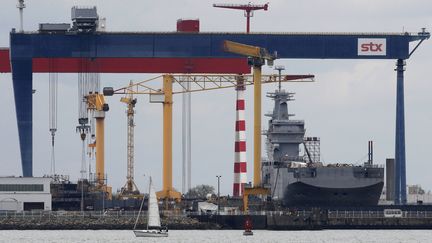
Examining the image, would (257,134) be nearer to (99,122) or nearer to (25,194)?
(25,194)

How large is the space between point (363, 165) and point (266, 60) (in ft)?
35.5

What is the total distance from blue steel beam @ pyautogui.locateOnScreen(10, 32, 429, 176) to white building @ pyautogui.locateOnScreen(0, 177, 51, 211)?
608 centimetres

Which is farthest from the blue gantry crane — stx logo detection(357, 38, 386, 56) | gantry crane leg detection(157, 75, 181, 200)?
gantry crane leg detection(157, 75, 181, 200)

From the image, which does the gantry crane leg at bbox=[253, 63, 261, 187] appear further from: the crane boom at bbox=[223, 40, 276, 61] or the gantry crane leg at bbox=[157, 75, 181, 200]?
the gantry crane leg at bbox=[157, 75, 181, 200]

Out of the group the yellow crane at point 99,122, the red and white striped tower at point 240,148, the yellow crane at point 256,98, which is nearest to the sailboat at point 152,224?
the yellow crane at point 256,98

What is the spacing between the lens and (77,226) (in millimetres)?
135125

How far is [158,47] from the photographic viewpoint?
138 m

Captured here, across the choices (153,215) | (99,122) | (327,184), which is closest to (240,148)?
(99,122)

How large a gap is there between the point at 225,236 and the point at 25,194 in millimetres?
27340

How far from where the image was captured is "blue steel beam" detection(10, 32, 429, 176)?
137125 mm

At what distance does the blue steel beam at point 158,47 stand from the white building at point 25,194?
6.08 metres

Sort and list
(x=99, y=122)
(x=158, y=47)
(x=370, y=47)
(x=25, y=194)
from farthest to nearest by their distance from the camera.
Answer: (x=99, y=122), (x=25, y=194), (x=370, y=47), (x=158, y=47)

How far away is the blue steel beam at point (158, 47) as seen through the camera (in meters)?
137

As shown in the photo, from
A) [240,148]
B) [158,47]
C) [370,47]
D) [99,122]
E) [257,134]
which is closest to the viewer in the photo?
[257,134]
